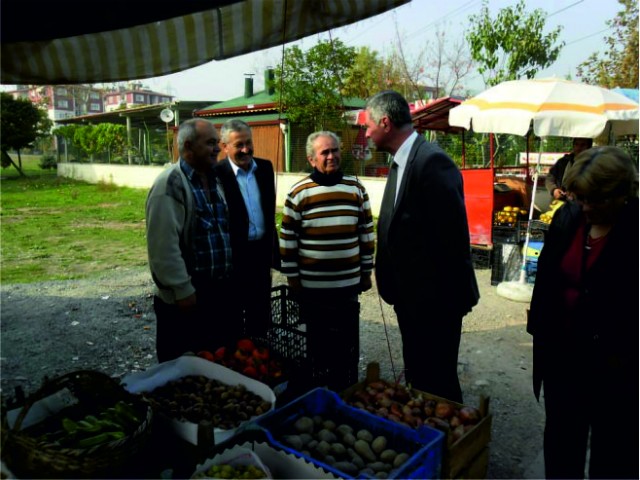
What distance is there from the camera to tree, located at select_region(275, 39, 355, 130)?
15.6 metres

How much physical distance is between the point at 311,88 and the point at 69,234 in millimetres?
8522

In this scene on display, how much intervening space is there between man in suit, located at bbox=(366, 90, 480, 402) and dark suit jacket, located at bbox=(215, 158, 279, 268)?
117 centimetres

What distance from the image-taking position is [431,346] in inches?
111

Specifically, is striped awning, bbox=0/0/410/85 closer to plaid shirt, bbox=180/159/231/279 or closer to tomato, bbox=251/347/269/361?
plaid shirt, bbox=180/159/231/279

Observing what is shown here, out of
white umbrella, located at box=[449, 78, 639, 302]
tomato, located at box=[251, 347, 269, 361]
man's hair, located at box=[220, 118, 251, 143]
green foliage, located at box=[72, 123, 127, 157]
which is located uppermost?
green foliage, located at box=[72, 123, 127, 157]

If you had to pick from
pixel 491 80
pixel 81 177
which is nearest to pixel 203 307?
pixel 491 80

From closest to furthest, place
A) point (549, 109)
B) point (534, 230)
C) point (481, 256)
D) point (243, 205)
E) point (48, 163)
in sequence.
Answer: point (243, 205) → point (549, 109) → point (534, 230) → point (481, 256) → point (48, 163)

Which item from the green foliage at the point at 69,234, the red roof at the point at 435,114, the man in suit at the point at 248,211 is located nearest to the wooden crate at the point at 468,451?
the man in suit at the point at 248,211

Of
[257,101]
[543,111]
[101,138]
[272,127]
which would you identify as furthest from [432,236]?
[101,138]

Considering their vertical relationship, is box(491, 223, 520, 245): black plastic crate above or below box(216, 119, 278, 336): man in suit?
below

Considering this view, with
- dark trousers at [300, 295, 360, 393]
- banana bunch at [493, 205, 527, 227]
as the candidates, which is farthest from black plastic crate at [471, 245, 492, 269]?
dark trousers at [300, 295, 360, 393]

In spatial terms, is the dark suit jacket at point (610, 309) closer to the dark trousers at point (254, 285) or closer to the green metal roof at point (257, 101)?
the dark trousers at point (254, 285)

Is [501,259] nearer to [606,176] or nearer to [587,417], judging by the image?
[587,417]

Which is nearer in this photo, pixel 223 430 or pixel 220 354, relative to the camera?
pixel 223 430
